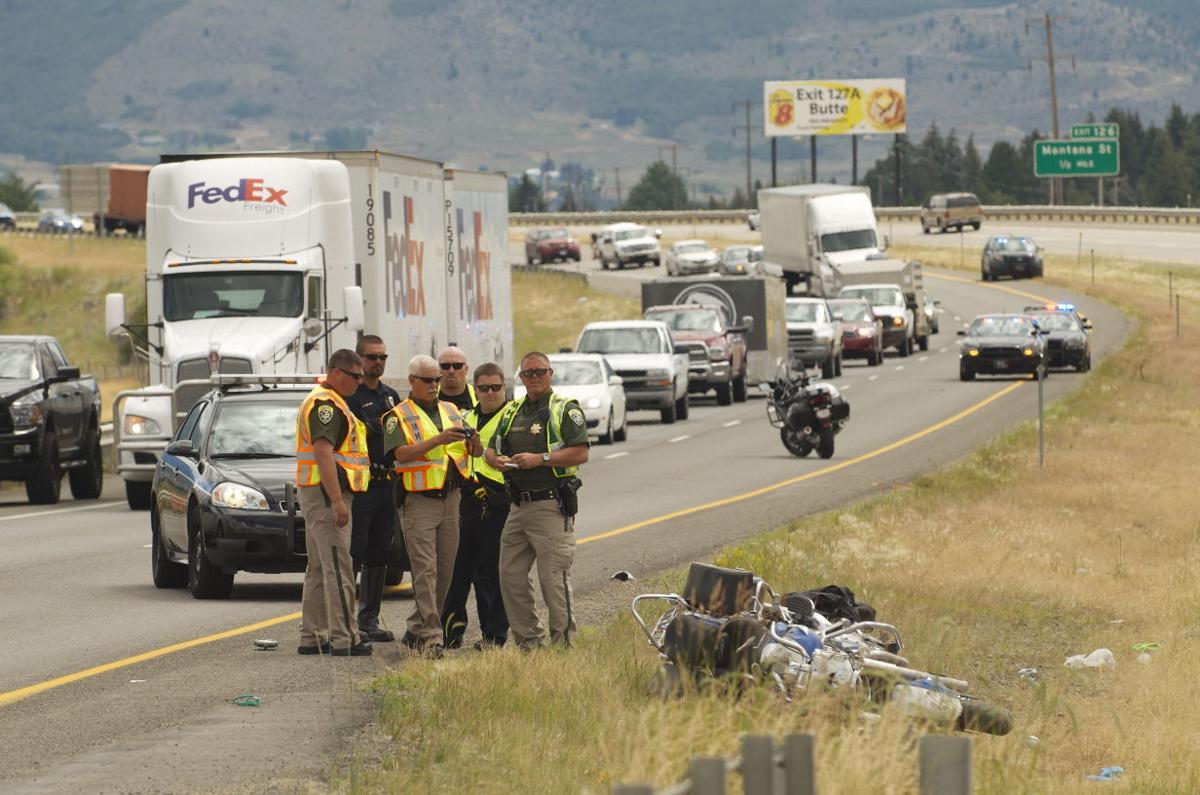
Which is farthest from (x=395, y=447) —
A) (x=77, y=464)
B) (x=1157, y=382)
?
(x=1157, y=382)

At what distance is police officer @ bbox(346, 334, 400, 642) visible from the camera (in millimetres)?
13250

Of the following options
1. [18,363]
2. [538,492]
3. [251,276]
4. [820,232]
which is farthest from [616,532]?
[820,232]

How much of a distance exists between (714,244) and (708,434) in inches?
3270

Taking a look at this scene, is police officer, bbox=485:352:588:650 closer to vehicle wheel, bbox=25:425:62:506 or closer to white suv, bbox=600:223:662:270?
vehicle wheel, bbox=25:425:62:506

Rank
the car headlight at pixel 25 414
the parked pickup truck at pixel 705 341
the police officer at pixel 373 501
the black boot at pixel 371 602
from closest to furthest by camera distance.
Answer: the police officer at pixel 373 501 → the black boot at pixel 371 602 → the car headlight at pixel 25 414 → the parked pickup truck at pixel 705 341

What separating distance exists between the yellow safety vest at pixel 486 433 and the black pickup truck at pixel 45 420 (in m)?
15.0

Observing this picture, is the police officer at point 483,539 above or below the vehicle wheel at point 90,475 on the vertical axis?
above

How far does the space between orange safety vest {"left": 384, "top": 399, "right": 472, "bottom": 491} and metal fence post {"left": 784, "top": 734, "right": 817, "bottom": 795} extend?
7169 mm

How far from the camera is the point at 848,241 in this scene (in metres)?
71.4

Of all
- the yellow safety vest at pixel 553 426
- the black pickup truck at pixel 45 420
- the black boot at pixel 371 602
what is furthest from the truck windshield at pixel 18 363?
the yellow safety vest at pixel 553 426

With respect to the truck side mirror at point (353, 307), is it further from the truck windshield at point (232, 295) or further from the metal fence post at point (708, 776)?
the metal fence post at point (708, 776)

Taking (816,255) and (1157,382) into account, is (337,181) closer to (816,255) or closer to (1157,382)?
(1157,382)

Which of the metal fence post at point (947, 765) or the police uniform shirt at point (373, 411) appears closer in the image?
the metal fence post at point (947, 765)

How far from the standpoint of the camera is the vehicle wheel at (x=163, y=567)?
17.8 meters
